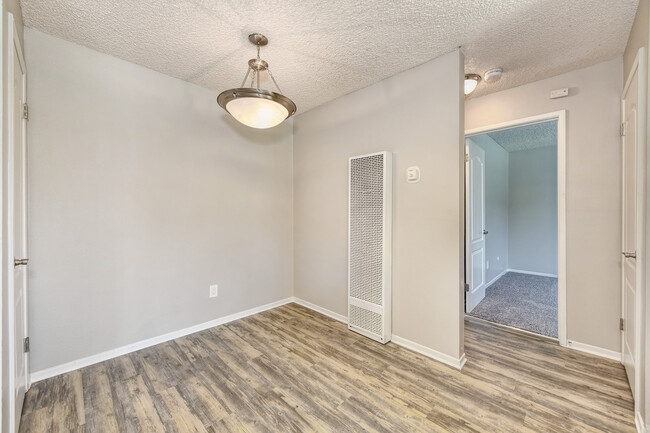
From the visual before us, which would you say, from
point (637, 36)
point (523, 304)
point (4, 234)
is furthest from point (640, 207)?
point (4, 234)

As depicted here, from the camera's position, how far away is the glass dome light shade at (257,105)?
5.55 ft

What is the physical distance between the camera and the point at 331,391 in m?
1.82

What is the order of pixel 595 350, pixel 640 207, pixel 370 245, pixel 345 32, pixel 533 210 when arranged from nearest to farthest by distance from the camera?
pixel 640 207
pixel 345 32
pixel 595 350
pixel 370 245
pixel 533 210

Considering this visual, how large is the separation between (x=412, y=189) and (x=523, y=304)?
2.54 m

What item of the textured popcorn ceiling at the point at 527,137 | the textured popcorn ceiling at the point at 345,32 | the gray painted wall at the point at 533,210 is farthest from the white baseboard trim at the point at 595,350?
the gray painted wall at the point at 533,210

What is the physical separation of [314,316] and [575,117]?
10.5 feet

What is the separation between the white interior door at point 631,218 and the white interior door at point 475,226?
4.16 ft

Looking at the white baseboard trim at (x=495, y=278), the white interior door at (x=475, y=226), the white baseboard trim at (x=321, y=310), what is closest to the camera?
the white baseboard trim at (x=321, y=310)

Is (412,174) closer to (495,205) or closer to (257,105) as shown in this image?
(257,105)

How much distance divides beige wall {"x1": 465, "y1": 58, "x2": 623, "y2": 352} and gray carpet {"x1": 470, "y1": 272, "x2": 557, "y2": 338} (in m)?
0.45

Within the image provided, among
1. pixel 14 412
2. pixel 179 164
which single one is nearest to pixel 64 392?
pixel 14 412

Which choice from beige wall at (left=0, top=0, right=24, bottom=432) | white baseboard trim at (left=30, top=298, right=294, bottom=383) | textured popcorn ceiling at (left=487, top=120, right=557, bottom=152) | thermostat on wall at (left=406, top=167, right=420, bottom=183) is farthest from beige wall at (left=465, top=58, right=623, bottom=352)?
beige wall at (left=0, top=0, right=24, bottom=432)

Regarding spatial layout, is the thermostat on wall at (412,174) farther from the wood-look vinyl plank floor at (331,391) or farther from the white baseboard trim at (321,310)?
the white baseboard trim at (321,310)

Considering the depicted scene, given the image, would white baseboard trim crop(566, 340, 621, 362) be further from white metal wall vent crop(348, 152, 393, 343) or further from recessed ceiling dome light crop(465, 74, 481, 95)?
recessed ceiling dome light crop(465, 74, 481, 95)
